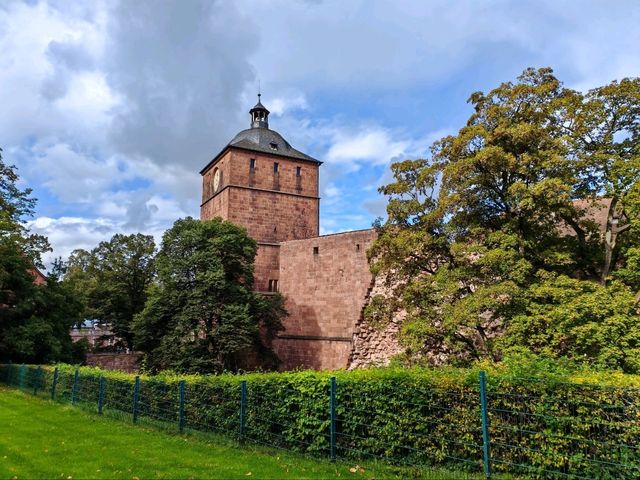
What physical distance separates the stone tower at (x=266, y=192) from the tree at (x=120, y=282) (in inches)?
214

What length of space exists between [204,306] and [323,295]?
5849 millimetres

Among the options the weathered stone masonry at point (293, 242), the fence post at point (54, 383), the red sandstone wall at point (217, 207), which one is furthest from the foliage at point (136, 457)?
the red sandstone wall at point (217, 207)

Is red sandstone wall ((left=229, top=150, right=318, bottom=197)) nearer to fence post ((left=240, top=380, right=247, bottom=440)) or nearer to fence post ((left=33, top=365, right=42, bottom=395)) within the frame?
fence post ((left=33, top=365, right=42, bottom=395))

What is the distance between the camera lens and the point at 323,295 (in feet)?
76.5

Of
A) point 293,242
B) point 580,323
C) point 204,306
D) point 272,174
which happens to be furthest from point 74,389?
point 272,174

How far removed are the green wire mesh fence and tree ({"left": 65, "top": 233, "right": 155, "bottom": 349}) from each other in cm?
2356

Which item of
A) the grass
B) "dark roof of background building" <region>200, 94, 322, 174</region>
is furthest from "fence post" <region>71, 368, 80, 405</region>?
"dark roof of background building" <region>200, 94, 322, 174</region>

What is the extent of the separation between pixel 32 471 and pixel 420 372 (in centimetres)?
541

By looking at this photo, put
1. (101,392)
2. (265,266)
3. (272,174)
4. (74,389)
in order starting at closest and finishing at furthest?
(101,392) → (74,389) → (265,266) → (272,174)

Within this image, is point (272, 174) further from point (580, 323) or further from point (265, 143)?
point (580, 323)

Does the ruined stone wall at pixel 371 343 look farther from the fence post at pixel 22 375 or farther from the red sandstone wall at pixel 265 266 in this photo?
the fence post at pixel 22 375

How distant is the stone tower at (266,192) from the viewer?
2764cm

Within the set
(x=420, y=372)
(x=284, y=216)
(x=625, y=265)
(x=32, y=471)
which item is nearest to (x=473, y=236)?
(x=625, y=265)

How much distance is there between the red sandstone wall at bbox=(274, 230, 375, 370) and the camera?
72.3 ft
